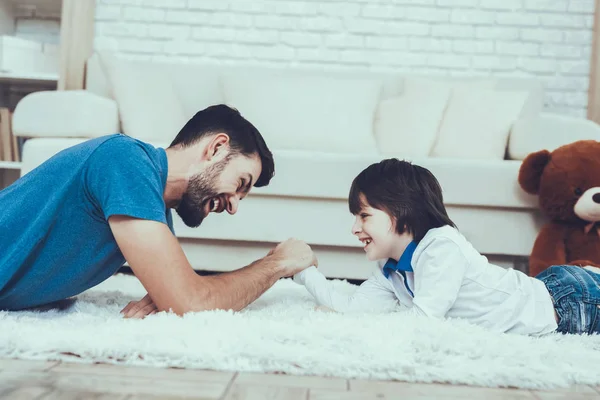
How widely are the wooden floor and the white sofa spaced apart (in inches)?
48.1

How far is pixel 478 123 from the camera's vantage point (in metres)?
2.56

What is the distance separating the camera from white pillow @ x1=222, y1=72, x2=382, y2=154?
260 centimetres

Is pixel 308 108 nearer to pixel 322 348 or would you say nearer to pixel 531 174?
pixel 531 174

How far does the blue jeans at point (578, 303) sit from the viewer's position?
1.31 metres

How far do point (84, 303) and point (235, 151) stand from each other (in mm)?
508

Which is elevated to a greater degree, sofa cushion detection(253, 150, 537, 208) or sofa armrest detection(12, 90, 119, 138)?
sofa armrest detection(12, 90, 119, 138)

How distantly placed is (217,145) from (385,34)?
83.8 inches

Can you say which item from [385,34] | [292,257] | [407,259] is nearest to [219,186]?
[292,257]

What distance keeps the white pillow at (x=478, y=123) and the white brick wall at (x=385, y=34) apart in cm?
54

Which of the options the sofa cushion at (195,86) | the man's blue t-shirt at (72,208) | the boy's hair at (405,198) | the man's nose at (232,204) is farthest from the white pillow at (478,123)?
the man's blue t-shirt at (72,208)

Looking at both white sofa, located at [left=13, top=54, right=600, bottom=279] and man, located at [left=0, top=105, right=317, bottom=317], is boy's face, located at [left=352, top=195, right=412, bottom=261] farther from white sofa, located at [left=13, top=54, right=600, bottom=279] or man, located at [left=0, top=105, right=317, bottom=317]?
white sofa, located at [left=13, top=54, right=600, bottom=279]

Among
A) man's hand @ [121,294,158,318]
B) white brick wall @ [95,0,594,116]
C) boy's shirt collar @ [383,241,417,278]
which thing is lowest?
man's hand @ [121,294,158,318]

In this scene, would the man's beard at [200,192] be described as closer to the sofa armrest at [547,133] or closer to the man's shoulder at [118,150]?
the man's shoulder at [118,150]

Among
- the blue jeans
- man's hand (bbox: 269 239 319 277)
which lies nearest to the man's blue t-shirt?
man's hand (bbox: 269 239 319 277)
